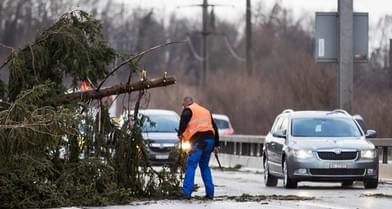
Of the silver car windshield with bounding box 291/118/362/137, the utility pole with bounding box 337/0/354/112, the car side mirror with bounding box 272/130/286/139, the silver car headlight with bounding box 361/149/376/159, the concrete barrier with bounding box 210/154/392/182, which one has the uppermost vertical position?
the utility pole with bounding box 337/0/354/112

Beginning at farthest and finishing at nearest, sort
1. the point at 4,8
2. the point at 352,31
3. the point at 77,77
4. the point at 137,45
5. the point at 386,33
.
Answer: the point at 137,45, the point at 4,8, the point at 386,33, the point at 352,31, the point at 77,77

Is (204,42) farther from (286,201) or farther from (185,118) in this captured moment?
(286,201)

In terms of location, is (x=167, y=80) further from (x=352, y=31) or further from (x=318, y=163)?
(x=352, y=31)

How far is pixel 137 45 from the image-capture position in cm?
10175

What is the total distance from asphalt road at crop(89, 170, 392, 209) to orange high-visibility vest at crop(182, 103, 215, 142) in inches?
45.7

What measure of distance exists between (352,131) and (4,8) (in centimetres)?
7508

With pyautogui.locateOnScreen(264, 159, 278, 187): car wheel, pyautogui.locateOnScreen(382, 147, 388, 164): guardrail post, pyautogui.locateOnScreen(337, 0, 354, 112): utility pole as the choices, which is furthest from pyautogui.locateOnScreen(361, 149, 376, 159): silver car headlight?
pyautogui.locateOnScreen(337, 0, 354, 112): utility pole

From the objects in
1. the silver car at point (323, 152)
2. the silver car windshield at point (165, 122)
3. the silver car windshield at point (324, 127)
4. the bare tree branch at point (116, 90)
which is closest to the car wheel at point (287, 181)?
the silver car at point (323, 152)

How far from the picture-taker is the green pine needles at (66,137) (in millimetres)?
15359

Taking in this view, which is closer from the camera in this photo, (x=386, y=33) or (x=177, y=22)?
(x=386, y=33)

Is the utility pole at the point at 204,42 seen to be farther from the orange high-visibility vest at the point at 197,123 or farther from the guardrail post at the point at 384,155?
the orange high-visibility vest at the point at 197,123

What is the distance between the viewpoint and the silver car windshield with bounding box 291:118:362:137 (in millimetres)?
21688

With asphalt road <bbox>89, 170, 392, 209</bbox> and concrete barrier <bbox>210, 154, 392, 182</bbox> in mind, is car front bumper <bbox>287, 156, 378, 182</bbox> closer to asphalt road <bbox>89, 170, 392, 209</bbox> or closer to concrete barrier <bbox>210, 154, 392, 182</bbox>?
asphalt road <bbox>89, 170, 392, 209</bbox>

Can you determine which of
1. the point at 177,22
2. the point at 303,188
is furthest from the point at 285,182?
the point at 177,22
